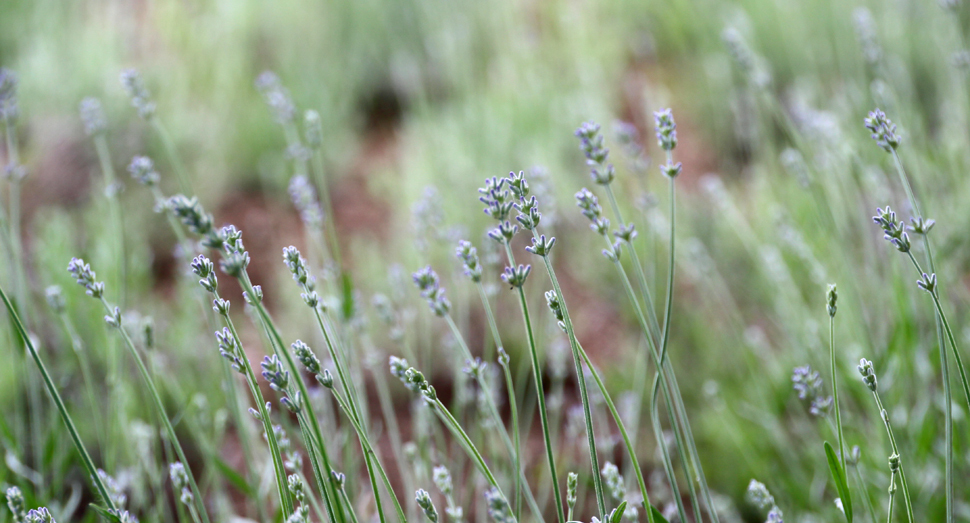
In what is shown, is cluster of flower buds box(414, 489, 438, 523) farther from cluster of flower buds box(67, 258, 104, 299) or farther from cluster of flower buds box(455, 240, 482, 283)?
cluster of flower buds box(67, 258, 104, 299)

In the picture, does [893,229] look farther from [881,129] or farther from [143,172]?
[143,172]

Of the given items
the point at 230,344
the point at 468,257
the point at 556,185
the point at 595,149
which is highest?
the point at 556,185

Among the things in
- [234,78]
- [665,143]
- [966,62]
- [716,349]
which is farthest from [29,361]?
[234,78]

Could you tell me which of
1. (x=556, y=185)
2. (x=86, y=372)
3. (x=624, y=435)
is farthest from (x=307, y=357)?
(x=556, y=185)

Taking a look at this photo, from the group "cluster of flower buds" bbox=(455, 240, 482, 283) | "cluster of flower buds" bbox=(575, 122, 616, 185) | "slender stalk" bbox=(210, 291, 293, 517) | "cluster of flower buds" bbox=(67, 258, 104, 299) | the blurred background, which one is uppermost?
the blurred background

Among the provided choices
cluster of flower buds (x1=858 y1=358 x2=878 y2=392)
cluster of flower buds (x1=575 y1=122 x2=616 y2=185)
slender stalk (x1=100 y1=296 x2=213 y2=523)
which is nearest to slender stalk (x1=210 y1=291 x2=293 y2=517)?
slender stalk (x1=100 y1=296 x2=213 y2=523)

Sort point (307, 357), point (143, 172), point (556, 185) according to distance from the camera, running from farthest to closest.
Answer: point (556, 185) < point (143, 172) < point (307, 357)

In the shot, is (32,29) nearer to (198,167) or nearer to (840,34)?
(198,167)

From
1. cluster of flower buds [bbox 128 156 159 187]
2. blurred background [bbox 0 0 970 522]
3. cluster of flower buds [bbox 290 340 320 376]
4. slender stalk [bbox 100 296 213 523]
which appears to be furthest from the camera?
blurred background [bbox 0 0 970 522]

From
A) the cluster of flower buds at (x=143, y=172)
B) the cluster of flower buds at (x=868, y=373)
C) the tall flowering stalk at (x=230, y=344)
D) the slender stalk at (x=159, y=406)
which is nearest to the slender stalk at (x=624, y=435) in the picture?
the cluster of flower buds at (x=868, y=373)
